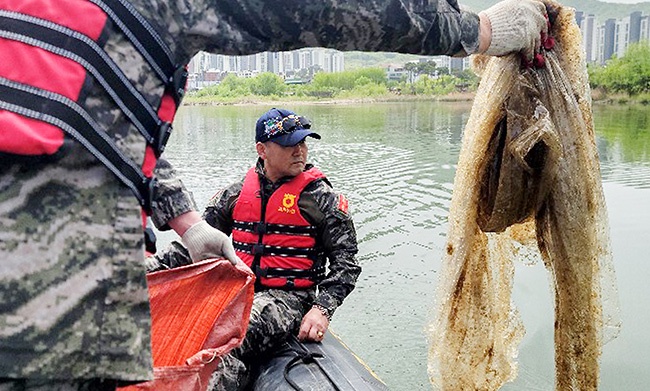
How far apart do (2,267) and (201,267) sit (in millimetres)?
1401

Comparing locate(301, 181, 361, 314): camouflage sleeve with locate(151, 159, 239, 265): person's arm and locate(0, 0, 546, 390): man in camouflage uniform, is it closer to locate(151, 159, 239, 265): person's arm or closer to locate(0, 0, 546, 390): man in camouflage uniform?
locate(151, 159, 239, 265): person's arm

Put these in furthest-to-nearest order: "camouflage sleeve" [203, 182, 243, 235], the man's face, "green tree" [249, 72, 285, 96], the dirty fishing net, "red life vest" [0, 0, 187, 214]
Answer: "green tree" [249, 72, 285, 96] < "camouflage sleeve" [203, 182, 243, 235] < the man's face < the dirty fishing net < "red life vest" [0, 0, 187, 214]

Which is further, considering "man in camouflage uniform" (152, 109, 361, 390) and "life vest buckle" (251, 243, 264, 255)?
"life vest buckle" (251, 243, 264, 255)

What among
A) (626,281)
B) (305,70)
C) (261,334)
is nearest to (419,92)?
(305,70)

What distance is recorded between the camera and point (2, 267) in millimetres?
1083

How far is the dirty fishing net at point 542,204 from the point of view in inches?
85.1

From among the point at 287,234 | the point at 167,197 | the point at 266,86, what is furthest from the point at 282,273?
the point at 266,86

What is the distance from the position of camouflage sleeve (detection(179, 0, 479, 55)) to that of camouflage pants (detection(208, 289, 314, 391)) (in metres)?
2.15

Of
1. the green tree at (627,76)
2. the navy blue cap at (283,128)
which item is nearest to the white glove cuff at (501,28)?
the navy blue cap at (283,128)

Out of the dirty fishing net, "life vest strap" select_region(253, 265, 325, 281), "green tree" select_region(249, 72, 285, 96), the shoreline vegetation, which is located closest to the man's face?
"life vest strap" select_region(253, 265, 325, 281)

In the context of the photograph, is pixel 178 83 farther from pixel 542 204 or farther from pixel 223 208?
pixel 223 208

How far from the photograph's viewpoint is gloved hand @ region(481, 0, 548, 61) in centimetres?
175

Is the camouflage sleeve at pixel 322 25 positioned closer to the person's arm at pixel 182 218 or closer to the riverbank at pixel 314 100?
the person's arm at pixel 182 218

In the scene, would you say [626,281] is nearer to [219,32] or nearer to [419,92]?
[219,32]
